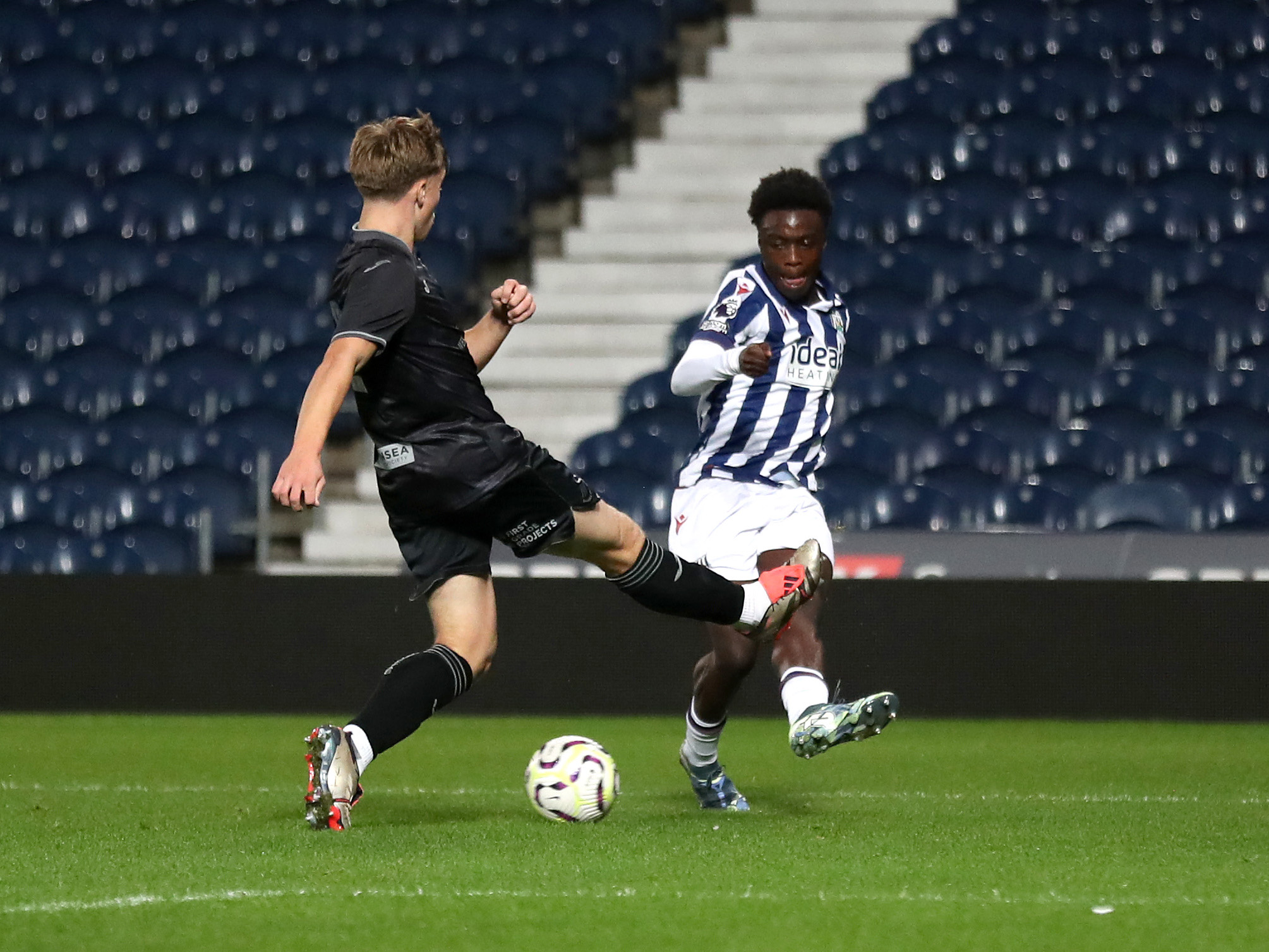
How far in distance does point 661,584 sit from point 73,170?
9.85 metres

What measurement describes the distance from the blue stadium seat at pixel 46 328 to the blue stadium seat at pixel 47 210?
3.04ft

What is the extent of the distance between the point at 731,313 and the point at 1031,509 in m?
4.97

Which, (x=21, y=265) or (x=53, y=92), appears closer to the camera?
(x=21, y=265)

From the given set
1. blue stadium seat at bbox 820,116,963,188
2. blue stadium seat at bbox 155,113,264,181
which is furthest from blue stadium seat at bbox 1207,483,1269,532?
blue stadium seat at bbox 155,113,264,181

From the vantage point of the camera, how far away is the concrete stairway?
39.2 ft

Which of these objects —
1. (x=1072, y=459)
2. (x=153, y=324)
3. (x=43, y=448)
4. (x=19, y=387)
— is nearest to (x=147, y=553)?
(x=43, y=448)

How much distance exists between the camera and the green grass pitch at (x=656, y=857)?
342cm

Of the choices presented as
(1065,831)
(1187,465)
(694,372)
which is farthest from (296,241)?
(1065,831)

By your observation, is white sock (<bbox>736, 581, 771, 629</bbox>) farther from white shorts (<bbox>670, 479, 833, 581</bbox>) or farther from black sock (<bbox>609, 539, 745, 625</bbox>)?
white shorts (<bbox>670, 479, 833, 581</bbox>)

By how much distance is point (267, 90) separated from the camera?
1384cm

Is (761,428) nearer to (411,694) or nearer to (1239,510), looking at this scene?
(411,694)

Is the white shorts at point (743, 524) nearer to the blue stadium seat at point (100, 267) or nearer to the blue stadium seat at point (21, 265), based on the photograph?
the blue stadium seat at point (100, 267)

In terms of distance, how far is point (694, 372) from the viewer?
5.29 metres

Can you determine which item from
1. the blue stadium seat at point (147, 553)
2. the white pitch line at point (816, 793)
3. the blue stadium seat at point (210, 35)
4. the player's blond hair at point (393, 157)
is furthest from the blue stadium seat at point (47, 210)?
the player's blond hair at point (393, 157)
